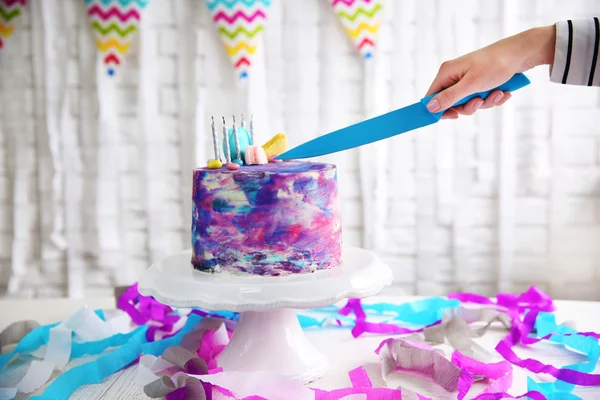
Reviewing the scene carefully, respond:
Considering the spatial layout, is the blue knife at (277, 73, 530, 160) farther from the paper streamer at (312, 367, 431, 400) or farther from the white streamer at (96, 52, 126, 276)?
the white streamer at (96, 52, 126, 276)

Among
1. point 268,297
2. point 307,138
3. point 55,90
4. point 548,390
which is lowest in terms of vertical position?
point 548,390

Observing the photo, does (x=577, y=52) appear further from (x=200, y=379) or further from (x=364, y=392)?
(x=200, y=379)

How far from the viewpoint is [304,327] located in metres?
1.23

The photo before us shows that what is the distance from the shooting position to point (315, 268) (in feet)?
3.08

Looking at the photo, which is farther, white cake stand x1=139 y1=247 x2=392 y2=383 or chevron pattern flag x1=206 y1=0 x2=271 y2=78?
chevron pattern flag x1=206 y1=0 x2=271 y2=78

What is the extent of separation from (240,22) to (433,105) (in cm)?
92

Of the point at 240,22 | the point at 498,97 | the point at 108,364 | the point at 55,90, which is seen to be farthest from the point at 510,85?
the point at 55,90

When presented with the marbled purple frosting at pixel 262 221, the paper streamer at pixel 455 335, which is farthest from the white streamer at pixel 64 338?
the paper streamer at pixel 455 335

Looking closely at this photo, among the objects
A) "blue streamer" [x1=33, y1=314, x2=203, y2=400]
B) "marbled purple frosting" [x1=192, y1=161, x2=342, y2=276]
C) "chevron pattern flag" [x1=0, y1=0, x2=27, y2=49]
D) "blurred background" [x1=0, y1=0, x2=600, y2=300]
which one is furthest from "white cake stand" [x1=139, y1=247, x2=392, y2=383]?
"chevron pattern flag" [x1=0, y1=0, x2=27, y2=49]

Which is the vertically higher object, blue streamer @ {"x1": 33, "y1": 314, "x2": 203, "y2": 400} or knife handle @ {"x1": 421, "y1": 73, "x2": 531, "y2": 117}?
knife handle @ {"x1": 421, "y1": 73, "x2": 531, "y2": 117}

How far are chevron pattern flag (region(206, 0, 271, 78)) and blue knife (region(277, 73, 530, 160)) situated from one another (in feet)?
2.71

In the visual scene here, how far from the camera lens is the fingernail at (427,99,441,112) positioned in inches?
37.5

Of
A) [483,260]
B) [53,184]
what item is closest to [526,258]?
[483,260]

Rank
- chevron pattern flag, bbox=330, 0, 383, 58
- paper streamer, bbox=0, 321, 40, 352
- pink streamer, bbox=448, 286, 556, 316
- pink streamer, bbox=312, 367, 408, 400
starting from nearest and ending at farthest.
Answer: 1. pink streamer, bbox=312, 367, 408, 400
2. paper streamer, bbox=0, 321, 40, 352
3. pink streamer, bbox=448, 286, 556, 316
4. chevron pattern flag, bbox=330, 0, 383, 58
